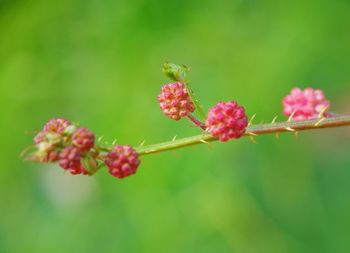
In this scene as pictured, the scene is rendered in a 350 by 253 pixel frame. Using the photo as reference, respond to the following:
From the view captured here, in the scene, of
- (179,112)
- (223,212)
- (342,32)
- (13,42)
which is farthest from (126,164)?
(13,42)

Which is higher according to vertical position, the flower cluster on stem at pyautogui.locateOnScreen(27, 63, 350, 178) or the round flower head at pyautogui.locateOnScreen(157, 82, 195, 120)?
the round flower head at pyautogui.locateOnScreen(157, 82, 195, 120)

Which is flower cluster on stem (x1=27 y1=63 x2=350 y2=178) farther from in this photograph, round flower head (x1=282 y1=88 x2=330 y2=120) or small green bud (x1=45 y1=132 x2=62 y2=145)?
round flower head (x1=282 y1=88 x2=330 y2=120)

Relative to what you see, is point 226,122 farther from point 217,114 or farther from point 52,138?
point 52,138

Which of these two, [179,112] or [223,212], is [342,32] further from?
[179,112]

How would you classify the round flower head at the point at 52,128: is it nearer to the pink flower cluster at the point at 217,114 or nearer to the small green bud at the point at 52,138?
the small green bud at the point at 52,138

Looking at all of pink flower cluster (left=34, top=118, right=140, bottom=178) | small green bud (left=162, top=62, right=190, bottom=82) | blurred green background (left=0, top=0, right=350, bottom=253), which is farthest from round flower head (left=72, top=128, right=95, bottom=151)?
blurred green background (left=0, top=0, right=350, bottom=253)

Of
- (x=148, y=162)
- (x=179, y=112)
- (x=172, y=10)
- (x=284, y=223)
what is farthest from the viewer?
(x=172, y=10)
